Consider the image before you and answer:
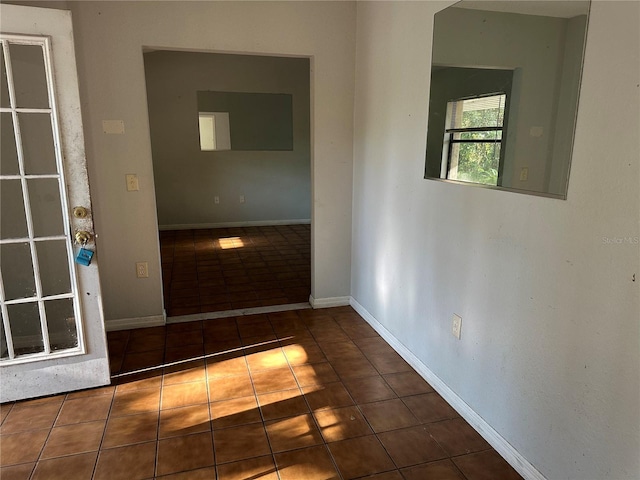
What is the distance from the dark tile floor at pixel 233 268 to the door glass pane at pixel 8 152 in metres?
1.63

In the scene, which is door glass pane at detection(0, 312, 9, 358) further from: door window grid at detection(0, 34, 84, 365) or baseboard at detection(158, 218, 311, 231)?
baseboard at detection(158, 218, 311, 231)

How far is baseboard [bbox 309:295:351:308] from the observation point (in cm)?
349

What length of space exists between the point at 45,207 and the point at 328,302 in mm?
2112

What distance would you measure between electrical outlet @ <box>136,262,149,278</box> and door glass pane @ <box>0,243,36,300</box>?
0.87 metres

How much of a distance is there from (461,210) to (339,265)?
5.17ft

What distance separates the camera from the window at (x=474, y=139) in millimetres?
1787

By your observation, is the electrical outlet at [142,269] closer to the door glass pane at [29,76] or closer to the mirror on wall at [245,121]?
the door glass pane at [29,76]

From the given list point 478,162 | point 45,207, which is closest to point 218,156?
point 45,207

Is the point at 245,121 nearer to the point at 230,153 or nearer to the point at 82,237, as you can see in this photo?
the point at 230,153

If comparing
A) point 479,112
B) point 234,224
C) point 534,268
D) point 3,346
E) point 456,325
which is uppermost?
point 479,112

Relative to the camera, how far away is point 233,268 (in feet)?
15.2

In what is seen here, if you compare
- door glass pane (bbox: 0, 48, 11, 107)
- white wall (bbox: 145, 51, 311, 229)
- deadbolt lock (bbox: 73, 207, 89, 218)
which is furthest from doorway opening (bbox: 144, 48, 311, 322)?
door glass pane (bbox: 0, 48, 11, 107)

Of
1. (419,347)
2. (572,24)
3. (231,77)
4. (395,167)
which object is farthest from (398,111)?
(231,77)

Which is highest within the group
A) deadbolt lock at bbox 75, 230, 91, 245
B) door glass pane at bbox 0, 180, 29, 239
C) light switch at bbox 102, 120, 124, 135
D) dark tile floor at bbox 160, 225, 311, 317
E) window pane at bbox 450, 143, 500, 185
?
light switch at bbox 102, 120, 124, 135
